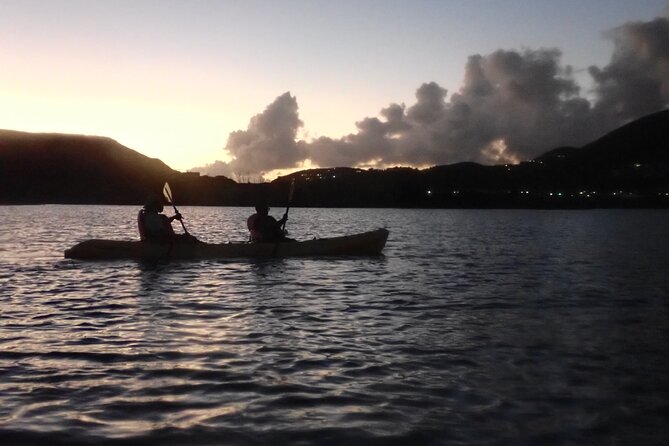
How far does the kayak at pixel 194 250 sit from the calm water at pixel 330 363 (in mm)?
5133

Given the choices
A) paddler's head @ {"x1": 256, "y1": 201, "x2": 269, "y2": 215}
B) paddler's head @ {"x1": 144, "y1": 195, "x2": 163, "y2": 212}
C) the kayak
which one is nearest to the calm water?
paddler's head @ {"x1": 144, "y1": 195, "x2": 163, "y2": 212}

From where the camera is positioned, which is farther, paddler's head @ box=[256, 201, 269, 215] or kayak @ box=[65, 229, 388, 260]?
kayak @ box=[65, 229, 388, 260]

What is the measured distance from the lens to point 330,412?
7457mm

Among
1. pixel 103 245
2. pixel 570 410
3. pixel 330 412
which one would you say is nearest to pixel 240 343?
pixel 330 412

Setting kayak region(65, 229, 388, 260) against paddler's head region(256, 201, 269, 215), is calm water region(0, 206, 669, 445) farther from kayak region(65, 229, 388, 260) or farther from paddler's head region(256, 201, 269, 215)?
kayak region(65, 229, 388, 260)

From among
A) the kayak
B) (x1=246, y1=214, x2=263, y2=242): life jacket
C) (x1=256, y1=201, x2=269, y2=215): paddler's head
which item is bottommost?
the kayak

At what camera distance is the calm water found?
6980mm

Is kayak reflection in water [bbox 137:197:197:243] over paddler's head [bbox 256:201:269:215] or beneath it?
beneath

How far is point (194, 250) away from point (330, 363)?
682 inches

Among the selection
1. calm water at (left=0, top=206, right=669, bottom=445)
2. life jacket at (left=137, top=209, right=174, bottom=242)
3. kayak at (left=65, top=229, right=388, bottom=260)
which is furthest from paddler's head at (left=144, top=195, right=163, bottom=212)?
calm water at (left=0, top=206, right=669, bottom=445)

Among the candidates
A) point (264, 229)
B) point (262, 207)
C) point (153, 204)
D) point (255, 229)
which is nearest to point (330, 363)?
point (262, 207)

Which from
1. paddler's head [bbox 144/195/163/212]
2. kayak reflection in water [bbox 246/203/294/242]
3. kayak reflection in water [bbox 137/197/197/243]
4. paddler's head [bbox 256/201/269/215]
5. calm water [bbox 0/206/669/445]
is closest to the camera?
calm water [bbox 0/206/669/445]

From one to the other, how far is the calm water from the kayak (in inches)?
202

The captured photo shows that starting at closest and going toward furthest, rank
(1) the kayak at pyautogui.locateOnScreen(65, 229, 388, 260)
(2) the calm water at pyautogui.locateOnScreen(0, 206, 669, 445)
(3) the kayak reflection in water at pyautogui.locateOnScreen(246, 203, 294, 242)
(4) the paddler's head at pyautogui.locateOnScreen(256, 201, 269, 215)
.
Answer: (2) the calm water at pyautogui.locateOnScreen(0, 206, 669, 445) → (4) the paddler's head at pyautogui.locateOnScreen(256, 201, 269, 215) → (1) the kayak at pyautogui.locateOnScreen(65, 229, 388, 260) → (3) the kayak reflection in water at pyautogui.locateOnScreen(246, 203, 294, 242)
